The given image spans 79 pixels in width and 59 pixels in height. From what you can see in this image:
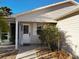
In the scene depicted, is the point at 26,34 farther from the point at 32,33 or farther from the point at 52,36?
the point at 52,36

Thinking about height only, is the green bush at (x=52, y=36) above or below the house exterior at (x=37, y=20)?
below

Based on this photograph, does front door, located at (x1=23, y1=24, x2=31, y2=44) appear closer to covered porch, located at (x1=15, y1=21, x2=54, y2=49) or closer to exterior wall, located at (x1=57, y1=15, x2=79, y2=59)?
covered porch, located at (x1=15, y1=21, x2=54, y2=49)

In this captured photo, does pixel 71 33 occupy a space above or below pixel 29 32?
below

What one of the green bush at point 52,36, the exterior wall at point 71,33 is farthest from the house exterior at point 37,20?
the green bush at point 52,36

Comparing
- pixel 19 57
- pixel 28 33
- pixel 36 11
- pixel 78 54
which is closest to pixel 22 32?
pixel 28 33

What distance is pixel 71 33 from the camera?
1443 cm

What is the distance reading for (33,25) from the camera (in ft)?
72.7

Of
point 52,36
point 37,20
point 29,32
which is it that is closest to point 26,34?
point 29,32

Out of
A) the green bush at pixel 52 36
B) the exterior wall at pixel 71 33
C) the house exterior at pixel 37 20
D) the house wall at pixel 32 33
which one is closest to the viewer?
the exterior wall at pixel 71 33

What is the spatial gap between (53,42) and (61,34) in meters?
1.04

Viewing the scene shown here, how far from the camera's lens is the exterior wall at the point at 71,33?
13170 mm

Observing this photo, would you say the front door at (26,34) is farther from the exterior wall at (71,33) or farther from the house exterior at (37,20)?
the exterior wall at (71,33)

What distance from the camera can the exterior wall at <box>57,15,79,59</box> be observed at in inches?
518

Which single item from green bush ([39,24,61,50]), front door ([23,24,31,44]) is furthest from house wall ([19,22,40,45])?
green bush ([39,24,61,50])
